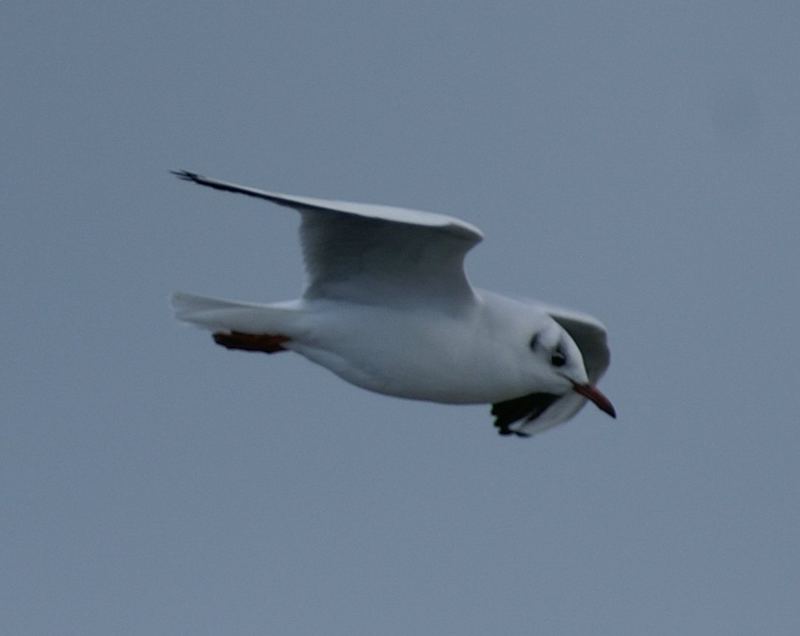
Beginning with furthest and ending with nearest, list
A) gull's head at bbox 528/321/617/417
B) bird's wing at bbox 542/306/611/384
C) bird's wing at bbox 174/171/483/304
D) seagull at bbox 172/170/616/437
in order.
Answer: bird's wing at bbox 542/306/611/384 < gull's head at bbox 528/321/617/417 < seagull at bbox 172/170/616/437 < bird's wing at bbox 174/171/483/304

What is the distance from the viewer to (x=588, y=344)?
525 inches

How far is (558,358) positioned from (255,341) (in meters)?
1.68

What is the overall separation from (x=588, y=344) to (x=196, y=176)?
3892mm

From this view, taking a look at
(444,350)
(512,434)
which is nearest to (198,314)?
(444,350)

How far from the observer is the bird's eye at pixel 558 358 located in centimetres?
1188

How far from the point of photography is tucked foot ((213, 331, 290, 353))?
1168cm

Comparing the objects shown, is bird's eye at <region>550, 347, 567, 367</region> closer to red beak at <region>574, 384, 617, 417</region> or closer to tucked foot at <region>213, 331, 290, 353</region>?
red beak at <region>574, 384, 617, 417</region>

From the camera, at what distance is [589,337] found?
522 inches

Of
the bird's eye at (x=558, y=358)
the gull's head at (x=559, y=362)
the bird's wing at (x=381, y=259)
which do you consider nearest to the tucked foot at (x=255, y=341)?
the bird's wing at (x=381, y=259)

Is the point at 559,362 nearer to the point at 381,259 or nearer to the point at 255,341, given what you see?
the point at 381,259

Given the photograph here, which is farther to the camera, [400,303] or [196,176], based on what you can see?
[400,303]

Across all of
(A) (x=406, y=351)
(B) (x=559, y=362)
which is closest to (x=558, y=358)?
(B) (x=559, y=362)

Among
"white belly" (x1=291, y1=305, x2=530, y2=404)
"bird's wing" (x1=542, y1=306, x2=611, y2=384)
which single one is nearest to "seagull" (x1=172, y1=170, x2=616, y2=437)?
"white belly" (x1=291, y1=305, x2=530, y2=404)

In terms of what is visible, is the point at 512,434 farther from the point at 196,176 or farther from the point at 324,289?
the point at 196,176
